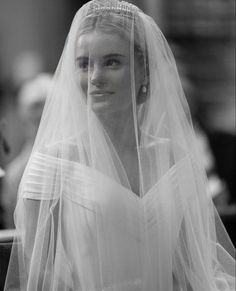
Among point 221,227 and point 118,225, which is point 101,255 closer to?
point 118,225

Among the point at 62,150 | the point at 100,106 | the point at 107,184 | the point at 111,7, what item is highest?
the point at 111,7

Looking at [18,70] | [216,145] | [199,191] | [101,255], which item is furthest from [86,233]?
[18,70]

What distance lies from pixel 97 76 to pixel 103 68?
39 mm

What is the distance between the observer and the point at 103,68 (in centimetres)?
235

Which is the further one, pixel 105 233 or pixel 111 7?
pixel 111 7

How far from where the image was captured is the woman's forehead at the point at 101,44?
92.3 inches

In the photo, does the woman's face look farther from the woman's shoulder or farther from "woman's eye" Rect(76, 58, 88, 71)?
→ the woman's shoulder

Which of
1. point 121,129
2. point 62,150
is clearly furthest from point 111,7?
point 62,150

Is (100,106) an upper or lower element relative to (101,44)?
lower

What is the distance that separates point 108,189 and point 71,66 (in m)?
0.45

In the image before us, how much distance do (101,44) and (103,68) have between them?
83 mm

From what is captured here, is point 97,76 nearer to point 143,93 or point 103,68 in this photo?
point 103,68

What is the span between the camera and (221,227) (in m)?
2.68

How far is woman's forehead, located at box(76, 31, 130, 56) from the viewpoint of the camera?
92.3 inches
